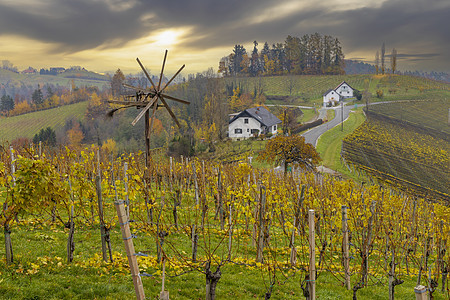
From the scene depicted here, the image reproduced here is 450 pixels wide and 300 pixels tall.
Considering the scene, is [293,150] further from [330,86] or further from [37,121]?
[37,121]

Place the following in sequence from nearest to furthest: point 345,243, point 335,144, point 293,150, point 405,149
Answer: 1. point 345,243
2. point 293,150
3. point 335,144
4. point 405,149

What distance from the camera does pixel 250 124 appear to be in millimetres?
72812

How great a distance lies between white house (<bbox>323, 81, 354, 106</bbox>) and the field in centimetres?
1669

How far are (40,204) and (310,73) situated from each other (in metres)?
147

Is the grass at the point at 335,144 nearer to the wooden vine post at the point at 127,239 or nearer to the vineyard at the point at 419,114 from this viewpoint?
the vineyard at the point at 419,114

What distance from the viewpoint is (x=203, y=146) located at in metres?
66.4

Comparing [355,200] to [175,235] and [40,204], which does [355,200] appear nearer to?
[175,235]

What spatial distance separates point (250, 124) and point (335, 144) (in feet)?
73.2

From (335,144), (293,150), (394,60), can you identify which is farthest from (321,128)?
(394,60)

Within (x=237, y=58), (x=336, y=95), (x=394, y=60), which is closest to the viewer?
(x=336, y=95)

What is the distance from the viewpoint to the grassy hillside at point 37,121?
348ft

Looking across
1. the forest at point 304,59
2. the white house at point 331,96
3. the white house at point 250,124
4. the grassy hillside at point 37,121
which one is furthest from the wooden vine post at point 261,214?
the forest at point 304,59

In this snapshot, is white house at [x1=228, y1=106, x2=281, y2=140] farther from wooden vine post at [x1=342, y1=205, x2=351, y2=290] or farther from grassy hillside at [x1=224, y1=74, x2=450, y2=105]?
wooden vine post at [x1=342, y1=205, x2=351, y2=290]

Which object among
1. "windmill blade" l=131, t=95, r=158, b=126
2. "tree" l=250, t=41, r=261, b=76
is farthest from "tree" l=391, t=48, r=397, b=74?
"windmill blade" l=131, t=95, r=158, b=126
